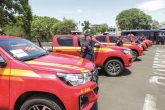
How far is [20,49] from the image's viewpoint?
5781 millimetres

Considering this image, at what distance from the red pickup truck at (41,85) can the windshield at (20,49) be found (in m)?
0.04

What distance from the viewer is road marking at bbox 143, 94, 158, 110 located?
6902 mm

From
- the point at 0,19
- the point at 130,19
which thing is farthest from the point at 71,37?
the point at 130,19

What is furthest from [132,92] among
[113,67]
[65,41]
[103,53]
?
[65,41]

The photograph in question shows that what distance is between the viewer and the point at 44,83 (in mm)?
4934

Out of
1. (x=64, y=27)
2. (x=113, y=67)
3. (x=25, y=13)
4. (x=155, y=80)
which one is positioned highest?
(x=25, y=13)

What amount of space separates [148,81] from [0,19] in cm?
3653

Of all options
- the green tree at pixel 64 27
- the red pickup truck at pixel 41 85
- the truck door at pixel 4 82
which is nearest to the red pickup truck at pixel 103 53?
the red pickup truck at pixel 41 85

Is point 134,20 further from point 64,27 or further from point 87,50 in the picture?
point 87,50

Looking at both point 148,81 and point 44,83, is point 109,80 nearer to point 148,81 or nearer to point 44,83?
point 148,81

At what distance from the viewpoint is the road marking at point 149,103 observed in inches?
272

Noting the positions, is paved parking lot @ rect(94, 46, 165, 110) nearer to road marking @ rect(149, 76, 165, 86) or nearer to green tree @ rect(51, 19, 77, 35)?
road marking @ rect(149, 76, 165, 86)

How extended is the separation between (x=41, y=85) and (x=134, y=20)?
95.2 meters

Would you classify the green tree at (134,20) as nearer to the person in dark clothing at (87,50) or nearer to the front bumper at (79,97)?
the person in dark clothing at (87,50)
